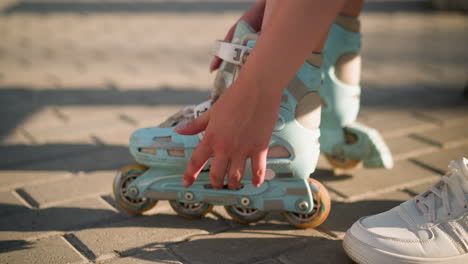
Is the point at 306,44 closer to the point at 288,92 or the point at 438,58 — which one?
the point at 288,92

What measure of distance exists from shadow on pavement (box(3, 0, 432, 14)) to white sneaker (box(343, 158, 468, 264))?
4.35m

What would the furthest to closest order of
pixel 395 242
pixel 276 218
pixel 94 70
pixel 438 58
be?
pixel 438 58 → pixel 94 70 → pixel 276 218 → pixel 395 242

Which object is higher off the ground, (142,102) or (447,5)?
(447,5)

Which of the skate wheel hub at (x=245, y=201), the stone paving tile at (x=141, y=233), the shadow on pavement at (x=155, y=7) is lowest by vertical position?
the stone paving tile at (x=141, y=233)

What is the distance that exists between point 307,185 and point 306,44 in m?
0.61

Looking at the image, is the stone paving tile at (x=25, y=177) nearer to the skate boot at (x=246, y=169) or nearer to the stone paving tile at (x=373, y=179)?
the skate boot at (x=246, y=169)

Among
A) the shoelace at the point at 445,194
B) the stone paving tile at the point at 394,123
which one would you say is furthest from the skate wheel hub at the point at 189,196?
the stone paving tile at the point at 394,123

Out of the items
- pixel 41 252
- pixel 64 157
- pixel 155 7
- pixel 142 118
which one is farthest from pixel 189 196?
pixel 155 7

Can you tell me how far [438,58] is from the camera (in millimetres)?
4012

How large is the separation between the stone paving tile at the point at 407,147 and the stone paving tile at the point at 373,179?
0.10m

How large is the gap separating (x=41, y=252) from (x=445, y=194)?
1.21m

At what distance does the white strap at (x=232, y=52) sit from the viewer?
1572 mm

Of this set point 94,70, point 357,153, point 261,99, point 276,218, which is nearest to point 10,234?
point 276,218

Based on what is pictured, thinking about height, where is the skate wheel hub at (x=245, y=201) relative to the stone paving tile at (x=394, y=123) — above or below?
below
